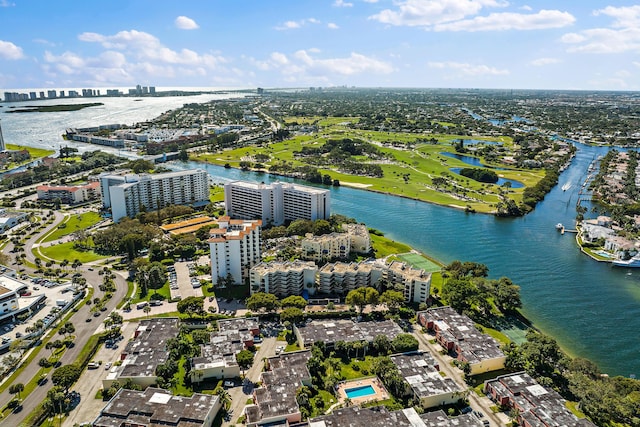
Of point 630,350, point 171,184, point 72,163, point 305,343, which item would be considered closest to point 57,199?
point 171,184

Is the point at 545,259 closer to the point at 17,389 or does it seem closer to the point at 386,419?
the point at 386,419

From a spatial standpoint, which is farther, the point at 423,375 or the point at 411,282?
the point at 411,282

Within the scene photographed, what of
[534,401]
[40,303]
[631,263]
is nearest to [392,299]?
[534,401]

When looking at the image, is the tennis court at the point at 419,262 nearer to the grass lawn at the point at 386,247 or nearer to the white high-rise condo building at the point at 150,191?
→ the grass lawn at the point at 386,247

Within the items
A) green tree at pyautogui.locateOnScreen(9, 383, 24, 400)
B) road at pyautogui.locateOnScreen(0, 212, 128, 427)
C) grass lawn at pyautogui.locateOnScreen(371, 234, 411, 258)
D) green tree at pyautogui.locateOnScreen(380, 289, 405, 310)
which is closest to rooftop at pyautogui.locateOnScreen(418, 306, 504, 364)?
green tree at pyautogui.locateOnScreen(380, 289, 405, 310)

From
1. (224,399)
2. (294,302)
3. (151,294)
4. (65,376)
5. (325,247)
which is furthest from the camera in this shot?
(325,247)

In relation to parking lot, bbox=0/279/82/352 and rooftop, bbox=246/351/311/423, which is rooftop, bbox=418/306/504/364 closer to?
rooftop, bbox=246/351/311/423
